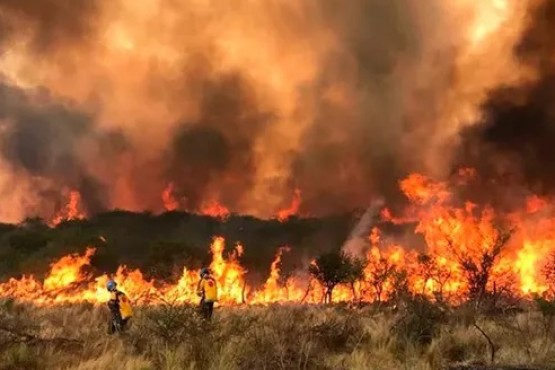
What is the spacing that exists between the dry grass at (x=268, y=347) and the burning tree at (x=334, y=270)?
→ 32.1 m

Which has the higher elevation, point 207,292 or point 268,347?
point 207,292

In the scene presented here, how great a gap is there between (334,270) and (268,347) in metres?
38.5

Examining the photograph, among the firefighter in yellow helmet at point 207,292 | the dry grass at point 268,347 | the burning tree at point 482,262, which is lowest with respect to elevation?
the dry grass at point 268,347

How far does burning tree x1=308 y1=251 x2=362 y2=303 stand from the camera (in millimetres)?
48256

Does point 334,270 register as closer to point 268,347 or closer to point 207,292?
point 207,292

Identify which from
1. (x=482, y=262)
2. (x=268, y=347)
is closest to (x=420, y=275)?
(x=482, y=262)

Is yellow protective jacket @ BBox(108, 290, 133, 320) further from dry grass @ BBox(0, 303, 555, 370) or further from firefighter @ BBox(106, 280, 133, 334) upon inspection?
dry grass @ BBox(0, 303, 555, 370)

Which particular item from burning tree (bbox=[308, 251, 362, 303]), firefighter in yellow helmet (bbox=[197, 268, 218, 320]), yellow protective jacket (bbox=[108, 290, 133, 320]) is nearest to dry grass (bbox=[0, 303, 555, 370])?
yellow protective jacket (bbox=[108, 290, 133, 320])

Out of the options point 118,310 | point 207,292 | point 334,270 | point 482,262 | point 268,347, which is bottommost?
point 268,347

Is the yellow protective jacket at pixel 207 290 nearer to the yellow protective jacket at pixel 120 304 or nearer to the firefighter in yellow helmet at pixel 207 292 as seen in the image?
the firefighter in yellow helmet at pixel 207 292

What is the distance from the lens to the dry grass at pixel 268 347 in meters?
11.1

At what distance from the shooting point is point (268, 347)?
1195cm

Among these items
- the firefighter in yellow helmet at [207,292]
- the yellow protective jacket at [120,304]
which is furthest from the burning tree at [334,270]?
the yellow protective jacket at [120,304]

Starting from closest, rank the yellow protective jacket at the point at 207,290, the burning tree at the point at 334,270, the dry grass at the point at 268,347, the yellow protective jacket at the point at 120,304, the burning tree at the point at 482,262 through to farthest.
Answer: the dry grass at the point at 268,347 < the yellow protective jacket at the point at 120,304 < the yellow protective jacket at the point at 207,290 < the burning tree at the point at 482,262 < the burning tree at the point at 334,270
